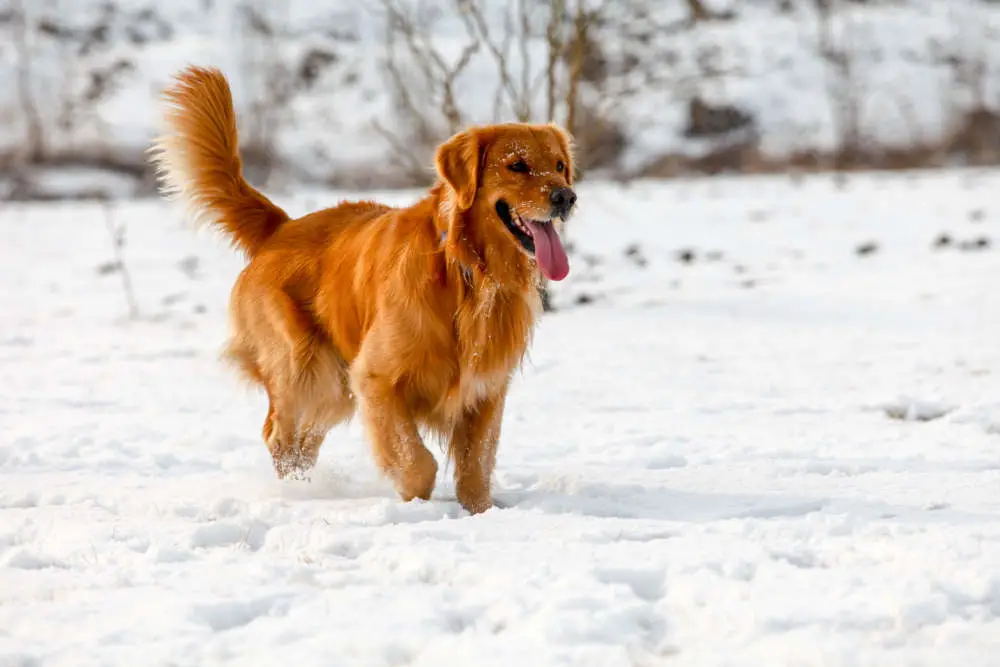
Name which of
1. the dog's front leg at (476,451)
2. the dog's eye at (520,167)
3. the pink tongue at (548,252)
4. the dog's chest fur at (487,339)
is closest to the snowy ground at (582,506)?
the dog's front leg at (476,451)

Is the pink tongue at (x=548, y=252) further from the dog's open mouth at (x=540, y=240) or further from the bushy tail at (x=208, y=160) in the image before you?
the bushy tail at (x=208, y=160)

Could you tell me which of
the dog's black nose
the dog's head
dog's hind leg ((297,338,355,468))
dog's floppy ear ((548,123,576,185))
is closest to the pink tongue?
the dog's head

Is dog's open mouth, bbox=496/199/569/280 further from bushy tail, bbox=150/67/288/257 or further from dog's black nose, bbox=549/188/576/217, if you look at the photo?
bushy tail, bbox=150/67/288/257

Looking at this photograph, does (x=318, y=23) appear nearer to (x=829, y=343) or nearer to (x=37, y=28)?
(x=37, y=28)

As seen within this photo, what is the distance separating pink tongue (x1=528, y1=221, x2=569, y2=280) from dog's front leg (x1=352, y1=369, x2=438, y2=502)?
72 cm

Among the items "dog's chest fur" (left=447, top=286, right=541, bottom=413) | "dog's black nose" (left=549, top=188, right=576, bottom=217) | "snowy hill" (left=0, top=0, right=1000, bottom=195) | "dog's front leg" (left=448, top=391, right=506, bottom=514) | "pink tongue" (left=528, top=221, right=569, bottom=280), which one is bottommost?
"snowy hill" (left=0, top=0, right=1000, bottom=195)

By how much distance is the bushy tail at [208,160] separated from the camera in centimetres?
492

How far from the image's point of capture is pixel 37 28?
41594 mm

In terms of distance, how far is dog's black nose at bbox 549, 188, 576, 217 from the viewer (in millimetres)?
3846

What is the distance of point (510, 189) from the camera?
12.9ft

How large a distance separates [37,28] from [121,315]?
120 feet

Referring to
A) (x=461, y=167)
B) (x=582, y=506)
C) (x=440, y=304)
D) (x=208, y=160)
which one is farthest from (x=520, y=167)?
(x=208, y=160)

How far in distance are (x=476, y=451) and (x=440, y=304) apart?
23.7 inches

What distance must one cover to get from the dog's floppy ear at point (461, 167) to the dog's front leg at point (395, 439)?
2.43 feet
